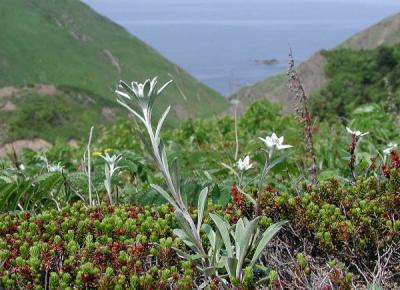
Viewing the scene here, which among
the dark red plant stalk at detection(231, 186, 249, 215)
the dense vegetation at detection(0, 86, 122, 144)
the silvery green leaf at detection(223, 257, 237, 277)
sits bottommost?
the dense vegetation at detection(0, 86, 122, 144)

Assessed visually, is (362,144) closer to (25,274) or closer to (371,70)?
(25,274)

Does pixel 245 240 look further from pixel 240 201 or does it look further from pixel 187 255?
pixel 240 201

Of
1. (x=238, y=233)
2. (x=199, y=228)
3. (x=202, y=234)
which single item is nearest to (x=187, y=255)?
(x=199, y=228)

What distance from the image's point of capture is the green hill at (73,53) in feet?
307

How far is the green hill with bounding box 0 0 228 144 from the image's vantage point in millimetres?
93500

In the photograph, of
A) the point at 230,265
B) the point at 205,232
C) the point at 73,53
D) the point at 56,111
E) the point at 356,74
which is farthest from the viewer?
the point at 73,53

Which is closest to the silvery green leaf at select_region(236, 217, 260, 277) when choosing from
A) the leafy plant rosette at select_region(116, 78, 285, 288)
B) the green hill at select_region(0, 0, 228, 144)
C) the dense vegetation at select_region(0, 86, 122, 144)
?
the leafy plant rosette at select_region(116, 78, 285, 288)

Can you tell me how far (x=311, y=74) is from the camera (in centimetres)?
3731

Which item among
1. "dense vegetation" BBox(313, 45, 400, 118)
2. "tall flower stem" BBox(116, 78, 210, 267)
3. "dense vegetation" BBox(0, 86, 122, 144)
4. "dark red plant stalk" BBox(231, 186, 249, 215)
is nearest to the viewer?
Result: "tall flower stem" BBox(116, 78, 210, 267)

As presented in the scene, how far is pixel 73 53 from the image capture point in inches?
4117

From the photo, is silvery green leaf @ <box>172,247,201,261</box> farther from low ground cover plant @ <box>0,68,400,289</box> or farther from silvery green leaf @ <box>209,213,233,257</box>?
silvery green leaf @ <box>209,213,233,257</box>

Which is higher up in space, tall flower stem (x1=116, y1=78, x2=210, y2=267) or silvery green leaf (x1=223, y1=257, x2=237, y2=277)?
tall flower stem (x1=116, y1=78, x2=210, y2=267)

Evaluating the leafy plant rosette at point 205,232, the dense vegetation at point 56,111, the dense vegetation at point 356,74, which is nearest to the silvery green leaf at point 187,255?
the leafy plant rosette at point 205,232

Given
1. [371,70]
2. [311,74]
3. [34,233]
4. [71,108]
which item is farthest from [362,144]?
[71,108]
